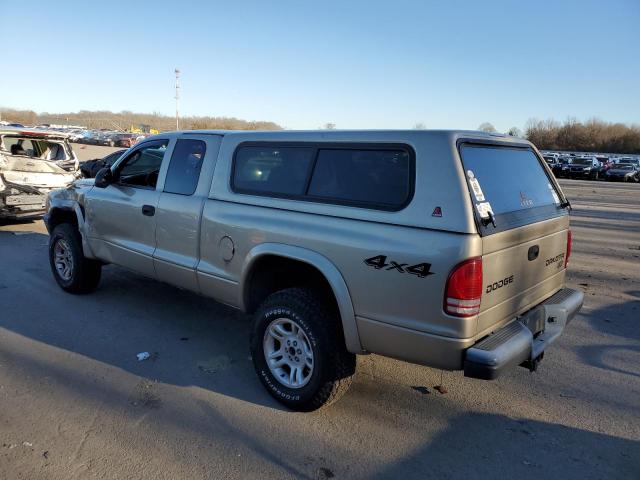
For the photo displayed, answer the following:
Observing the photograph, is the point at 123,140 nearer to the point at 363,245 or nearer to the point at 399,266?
the point at 363,245

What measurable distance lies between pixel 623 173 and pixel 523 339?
1493 inches

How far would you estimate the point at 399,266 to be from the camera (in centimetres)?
273

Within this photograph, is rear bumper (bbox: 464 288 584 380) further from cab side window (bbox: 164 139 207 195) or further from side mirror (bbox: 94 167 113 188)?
side mirror (bbox: 94 167 113 188)

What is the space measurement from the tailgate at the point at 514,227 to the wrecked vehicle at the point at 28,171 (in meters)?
8.65

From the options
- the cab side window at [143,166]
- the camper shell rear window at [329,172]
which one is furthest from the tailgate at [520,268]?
the cab side window at [143,166]

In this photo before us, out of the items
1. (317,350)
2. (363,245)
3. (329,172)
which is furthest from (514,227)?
(317,350)

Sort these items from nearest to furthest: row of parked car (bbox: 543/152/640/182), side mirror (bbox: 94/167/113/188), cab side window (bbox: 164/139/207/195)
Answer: cab side window (bbox: 164/139/207/195)
side mirror (bbox: 94/167/113/188)
row of parked car (bbox: 543/152/640/182)

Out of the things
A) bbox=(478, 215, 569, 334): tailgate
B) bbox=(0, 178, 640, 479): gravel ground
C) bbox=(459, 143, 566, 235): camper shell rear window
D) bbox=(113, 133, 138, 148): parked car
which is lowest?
bbox=(0, 178, 640, 479): gravel ground

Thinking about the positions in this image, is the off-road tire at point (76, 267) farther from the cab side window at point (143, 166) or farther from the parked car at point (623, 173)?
the parked car at point (623, 173)

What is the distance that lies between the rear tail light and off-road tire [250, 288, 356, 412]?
Result: 83 cm

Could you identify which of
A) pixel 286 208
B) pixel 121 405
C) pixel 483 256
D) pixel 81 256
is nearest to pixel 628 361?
pixel 483 256

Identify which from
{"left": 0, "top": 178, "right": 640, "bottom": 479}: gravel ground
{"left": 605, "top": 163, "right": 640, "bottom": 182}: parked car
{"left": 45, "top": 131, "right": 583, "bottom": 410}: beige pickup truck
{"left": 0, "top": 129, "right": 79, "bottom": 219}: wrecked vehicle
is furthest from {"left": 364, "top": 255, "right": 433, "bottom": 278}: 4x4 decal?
{"left": 605, "top": 163, "right": 640, "bottom": 182}: parked car

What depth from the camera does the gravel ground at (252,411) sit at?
8.99 feet

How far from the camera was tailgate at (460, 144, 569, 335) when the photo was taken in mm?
2744
